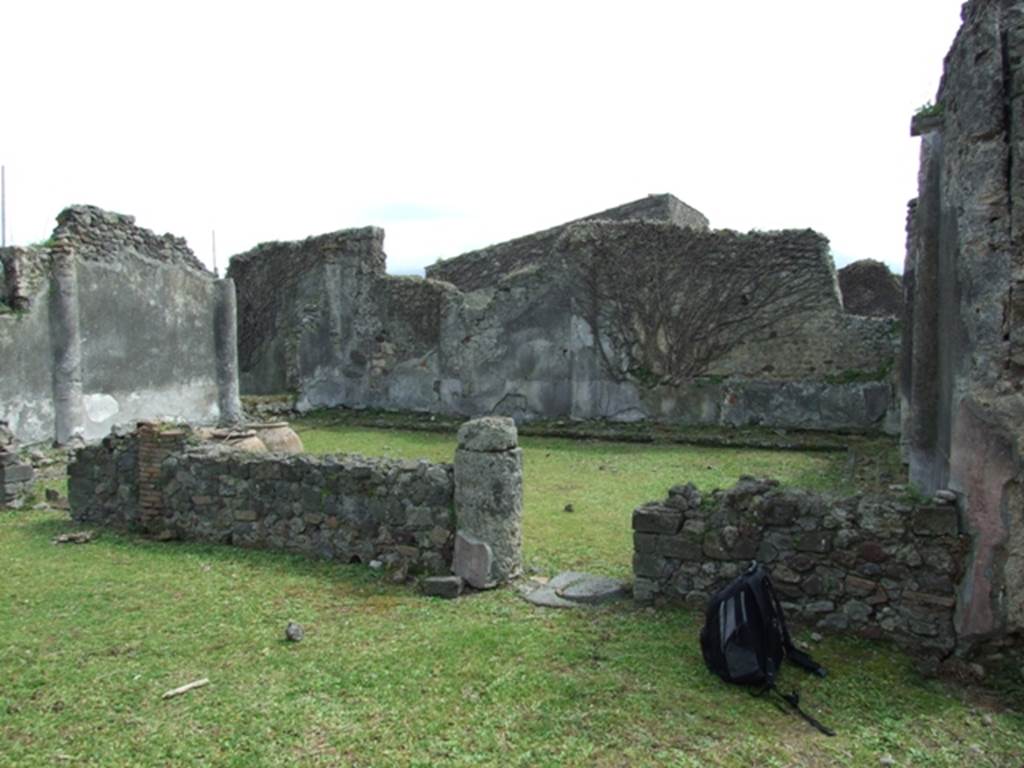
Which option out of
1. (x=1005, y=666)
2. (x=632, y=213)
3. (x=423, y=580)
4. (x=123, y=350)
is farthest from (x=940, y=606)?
(x=632, y=213)

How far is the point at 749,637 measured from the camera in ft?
12.9

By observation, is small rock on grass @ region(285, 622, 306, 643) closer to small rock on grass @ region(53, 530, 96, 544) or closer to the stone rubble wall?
the stone rubble wall

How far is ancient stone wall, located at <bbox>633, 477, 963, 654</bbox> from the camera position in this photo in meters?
4.22

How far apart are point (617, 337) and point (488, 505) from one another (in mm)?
10100

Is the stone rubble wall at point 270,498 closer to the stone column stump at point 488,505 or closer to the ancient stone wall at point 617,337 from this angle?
the stone column stump at point 488,505

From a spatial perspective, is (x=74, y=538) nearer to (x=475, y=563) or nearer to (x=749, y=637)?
(x=475, y=563)

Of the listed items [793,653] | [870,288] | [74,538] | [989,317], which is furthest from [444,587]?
[870,288]

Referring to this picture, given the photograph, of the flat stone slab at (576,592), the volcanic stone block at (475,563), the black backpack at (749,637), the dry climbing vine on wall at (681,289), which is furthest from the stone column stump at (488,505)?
the dry climbing vine on wall at (681,289)

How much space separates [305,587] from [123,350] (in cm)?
977

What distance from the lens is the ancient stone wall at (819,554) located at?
422 cm

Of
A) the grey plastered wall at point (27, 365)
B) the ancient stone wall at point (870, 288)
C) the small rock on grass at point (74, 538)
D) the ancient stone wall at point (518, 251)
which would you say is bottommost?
the small rock on grass at point (74, 538)

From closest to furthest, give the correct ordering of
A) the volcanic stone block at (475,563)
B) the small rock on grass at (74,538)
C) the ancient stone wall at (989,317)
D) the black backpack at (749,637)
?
the black backpack at (749,637), the ancient stone wall at (989,317), the volcanic stone block at (475,563), the small rock on grass at (74,538)

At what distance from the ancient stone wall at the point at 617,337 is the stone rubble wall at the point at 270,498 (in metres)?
9.26

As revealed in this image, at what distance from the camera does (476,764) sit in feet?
10.6
